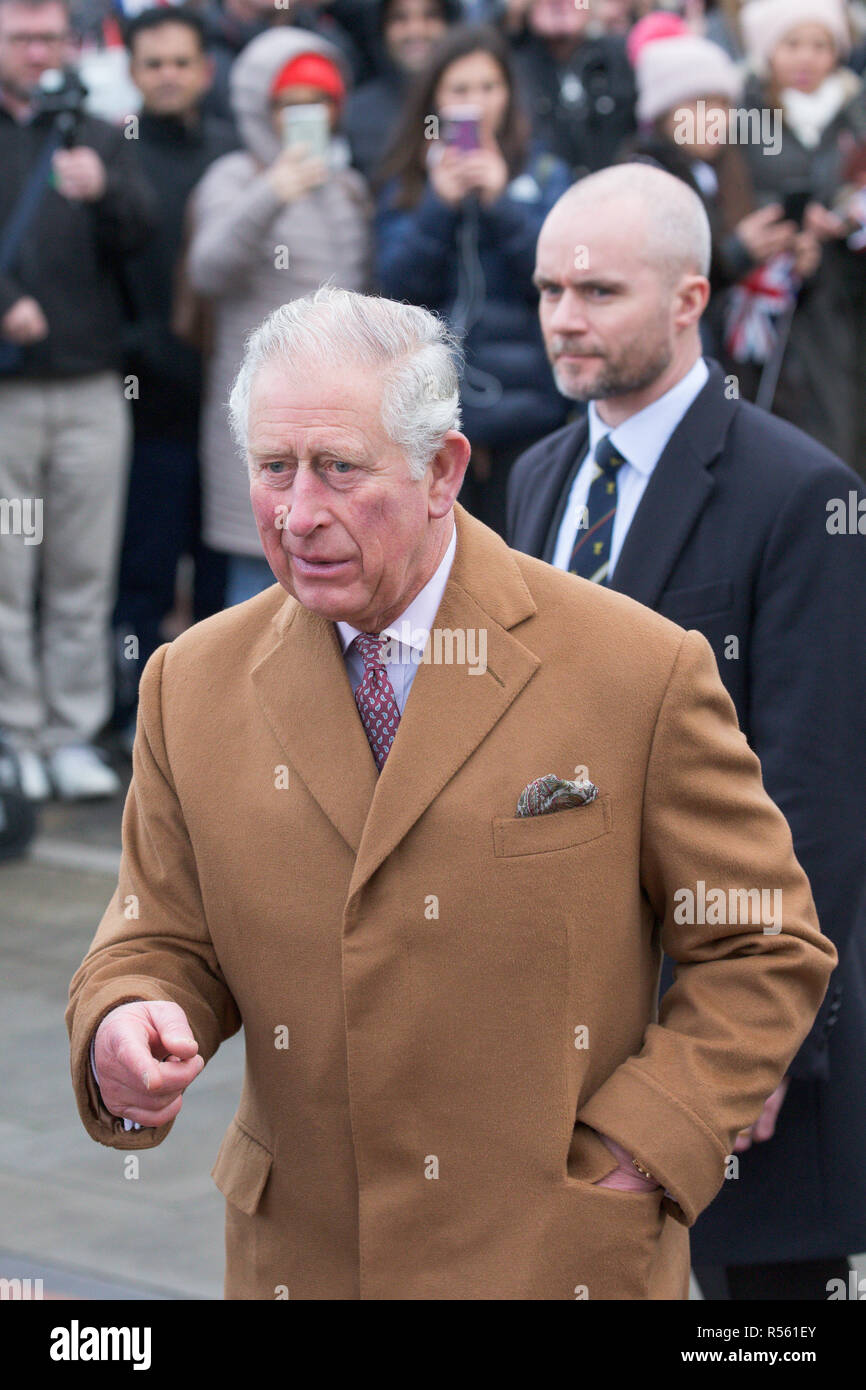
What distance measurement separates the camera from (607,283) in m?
3.47

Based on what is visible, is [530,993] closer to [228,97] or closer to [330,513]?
[330,513]

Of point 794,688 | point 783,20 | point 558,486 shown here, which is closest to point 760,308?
point 783,20

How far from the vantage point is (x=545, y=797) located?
246 cm

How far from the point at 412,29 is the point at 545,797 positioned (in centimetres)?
639

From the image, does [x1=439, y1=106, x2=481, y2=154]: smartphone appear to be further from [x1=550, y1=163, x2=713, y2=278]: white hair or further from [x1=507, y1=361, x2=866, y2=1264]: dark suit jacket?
[x1=507, y1=361, x2=866, y2=1264]: dark suit jacket

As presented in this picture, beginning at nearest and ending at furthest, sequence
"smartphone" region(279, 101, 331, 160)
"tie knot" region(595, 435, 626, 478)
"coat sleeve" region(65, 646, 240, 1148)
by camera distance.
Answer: "coat sleeve" region(65, 646, 240, 1148) → "tie knot" region(595, 435, 626, 478) → "smartphone" region(279, 101, 331, 160)

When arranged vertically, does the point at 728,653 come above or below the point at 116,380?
below

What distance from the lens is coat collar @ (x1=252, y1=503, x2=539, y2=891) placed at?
246 cm

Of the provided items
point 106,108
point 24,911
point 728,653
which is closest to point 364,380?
point 728,653

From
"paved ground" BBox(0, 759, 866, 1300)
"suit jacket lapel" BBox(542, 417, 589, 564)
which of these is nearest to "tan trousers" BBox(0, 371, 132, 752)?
"paved ground" BBox(0, 759, 866, 1300)

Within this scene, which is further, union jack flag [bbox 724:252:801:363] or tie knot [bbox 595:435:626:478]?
union jack flag [bbox 724:252:801:363]

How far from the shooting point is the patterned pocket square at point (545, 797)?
2453 mm

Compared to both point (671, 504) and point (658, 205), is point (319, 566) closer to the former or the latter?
point (671, 504)
